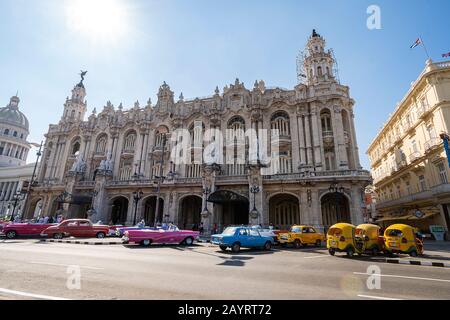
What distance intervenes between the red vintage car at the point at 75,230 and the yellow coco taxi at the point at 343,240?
19547 mm

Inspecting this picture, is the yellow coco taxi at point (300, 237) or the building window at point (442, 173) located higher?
the building window at point (442, 173)

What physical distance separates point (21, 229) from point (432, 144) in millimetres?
39484

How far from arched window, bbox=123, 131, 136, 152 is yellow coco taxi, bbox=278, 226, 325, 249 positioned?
28.6m

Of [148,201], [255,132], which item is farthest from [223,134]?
[148,201]

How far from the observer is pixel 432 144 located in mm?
23844

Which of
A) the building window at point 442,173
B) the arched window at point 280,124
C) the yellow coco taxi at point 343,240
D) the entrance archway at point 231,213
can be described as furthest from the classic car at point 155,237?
the building window at point 442,173

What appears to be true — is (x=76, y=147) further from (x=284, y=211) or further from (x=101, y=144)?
(x=284, y=211)

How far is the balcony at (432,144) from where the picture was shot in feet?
75.3

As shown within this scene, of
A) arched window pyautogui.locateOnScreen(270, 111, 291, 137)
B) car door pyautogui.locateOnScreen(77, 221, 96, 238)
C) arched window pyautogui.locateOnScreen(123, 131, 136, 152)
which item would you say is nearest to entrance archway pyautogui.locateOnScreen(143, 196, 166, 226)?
arched window pyautogui.locateOnScreen(123, 131, 136, 152)

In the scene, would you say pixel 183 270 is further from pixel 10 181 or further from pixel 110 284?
pixel 10 181

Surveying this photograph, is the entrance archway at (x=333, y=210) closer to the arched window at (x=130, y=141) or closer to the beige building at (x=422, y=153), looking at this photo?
the beige building at (x=422, y=153)

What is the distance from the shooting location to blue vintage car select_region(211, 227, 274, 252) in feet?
45.5

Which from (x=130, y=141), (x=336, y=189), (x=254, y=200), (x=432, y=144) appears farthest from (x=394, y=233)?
(x=130, y=141)

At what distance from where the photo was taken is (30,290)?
205 inches
